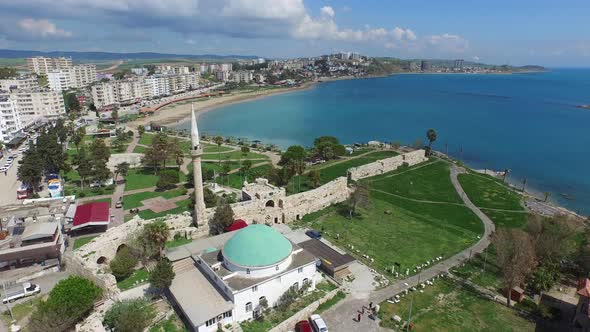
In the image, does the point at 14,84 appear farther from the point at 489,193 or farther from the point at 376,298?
the point at 489,193

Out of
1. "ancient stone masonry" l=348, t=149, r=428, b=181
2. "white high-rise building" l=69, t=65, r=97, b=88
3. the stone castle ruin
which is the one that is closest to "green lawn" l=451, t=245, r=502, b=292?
the stone castle ruin

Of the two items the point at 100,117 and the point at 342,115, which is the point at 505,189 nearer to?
the point at 342,115

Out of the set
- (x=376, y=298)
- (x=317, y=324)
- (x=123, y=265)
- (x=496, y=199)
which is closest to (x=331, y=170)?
(x=496, y=199)

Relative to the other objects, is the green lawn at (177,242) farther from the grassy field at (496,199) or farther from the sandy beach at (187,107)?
the sandy beach at (187,107)

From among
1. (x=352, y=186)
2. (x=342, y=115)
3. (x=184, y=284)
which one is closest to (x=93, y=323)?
(x=184, y=284)

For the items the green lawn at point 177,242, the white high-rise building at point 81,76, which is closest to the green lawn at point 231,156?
the green lawn at point 177,242
